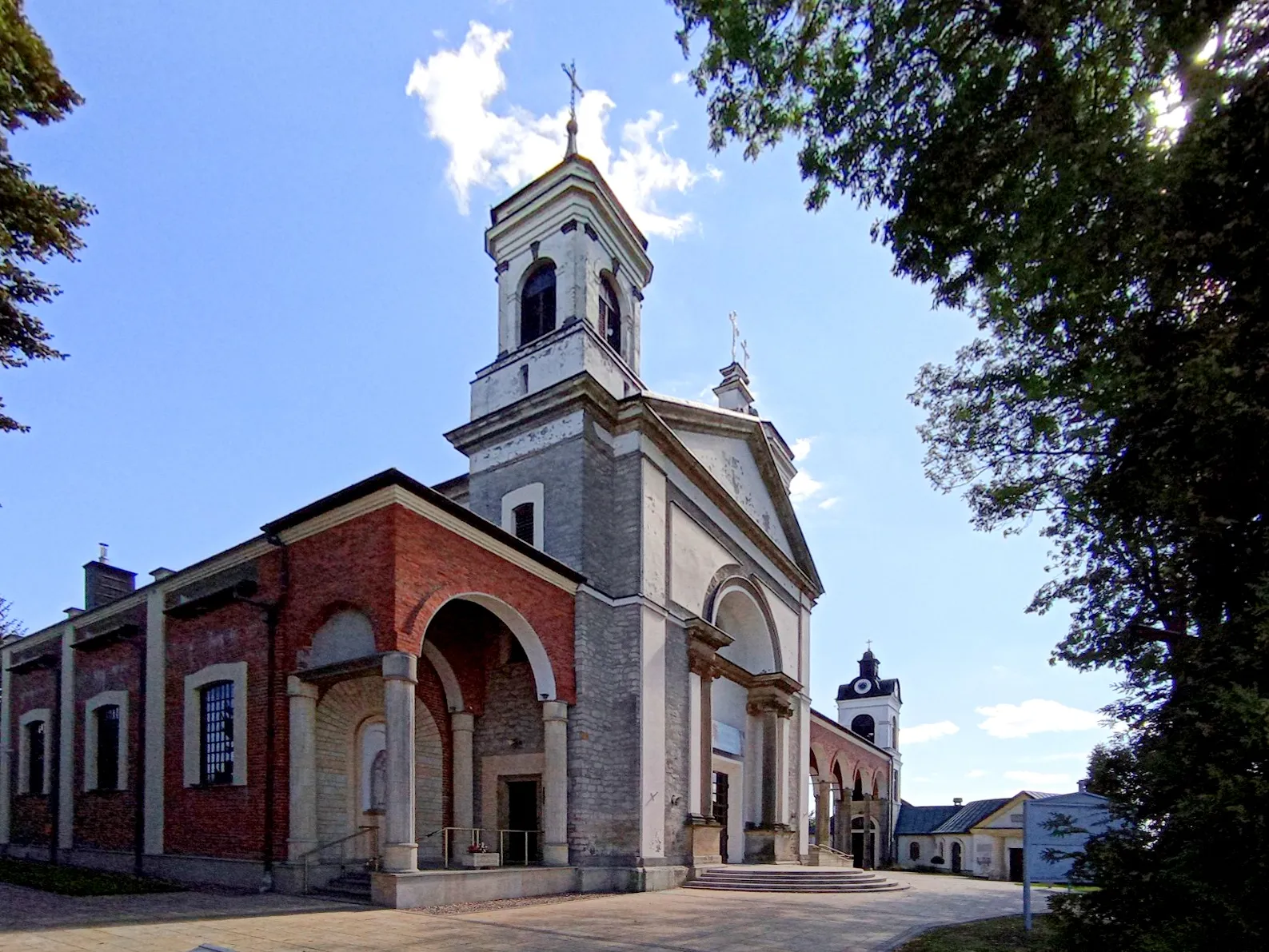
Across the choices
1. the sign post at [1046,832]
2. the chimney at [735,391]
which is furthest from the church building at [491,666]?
the sign post at [1046,832]

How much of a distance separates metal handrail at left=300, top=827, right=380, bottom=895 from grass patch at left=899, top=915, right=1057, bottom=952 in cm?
816

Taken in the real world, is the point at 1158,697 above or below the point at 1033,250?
below

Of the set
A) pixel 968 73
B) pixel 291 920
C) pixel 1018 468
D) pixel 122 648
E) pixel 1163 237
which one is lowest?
pixel 291 920

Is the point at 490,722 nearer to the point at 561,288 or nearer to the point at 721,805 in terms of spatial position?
the point at 721,805

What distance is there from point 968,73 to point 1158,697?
5714mm

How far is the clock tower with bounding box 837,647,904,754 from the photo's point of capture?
48.3 metres

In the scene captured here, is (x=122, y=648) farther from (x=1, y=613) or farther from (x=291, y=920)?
(x=1, y=613)

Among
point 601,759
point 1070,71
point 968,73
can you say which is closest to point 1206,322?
point 1070,71

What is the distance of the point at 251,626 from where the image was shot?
14.2m

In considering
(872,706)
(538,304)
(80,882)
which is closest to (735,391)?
(538,304)

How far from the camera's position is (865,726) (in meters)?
48.8

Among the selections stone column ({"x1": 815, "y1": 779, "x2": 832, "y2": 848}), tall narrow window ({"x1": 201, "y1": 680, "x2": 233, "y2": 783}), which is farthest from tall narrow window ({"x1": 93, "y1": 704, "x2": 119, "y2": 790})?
stone column ({"x1": 815, "y1": 779, "x2": 832, "y2": 848})

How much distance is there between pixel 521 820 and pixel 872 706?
3692 centimetres

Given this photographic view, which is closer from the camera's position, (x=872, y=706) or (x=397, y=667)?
(x=397, y=667)
